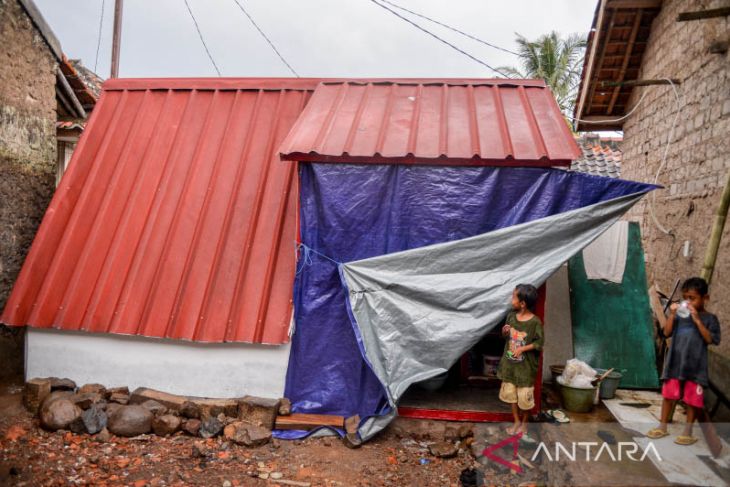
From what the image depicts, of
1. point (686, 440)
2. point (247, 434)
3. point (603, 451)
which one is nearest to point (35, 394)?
point (247, 434)

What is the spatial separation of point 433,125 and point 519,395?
9.73 feet

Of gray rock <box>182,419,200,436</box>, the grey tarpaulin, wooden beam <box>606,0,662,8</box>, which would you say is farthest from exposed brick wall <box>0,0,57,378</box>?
wooden beam <box>606,0,662,8</box>

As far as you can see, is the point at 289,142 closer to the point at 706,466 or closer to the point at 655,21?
the point at 706,466

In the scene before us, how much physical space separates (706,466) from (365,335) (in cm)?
282

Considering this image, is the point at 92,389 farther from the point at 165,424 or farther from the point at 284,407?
the point at 284,407

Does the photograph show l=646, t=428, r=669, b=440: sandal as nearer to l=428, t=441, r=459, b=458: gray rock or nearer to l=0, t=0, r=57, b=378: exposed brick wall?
l=428, t=441, r=459, b=458: gray rock

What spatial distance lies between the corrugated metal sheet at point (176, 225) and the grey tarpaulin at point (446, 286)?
3.41 feet

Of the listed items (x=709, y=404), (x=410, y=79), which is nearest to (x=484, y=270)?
(x=709, y=404)

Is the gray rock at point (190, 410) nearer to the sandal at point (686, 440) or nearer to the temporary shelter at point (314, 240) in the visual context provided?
the temporary shelter at point (314, 240)

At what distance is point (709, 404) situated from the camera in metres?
4.48

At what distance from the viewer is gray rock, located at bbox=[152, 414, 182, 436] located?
458 cm

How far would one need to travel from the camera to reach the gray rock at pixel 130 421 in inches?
180

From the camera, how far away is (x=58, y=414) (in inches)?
180

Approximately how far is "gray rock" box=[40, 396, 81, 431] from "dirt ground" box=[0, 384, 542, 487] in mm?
84
